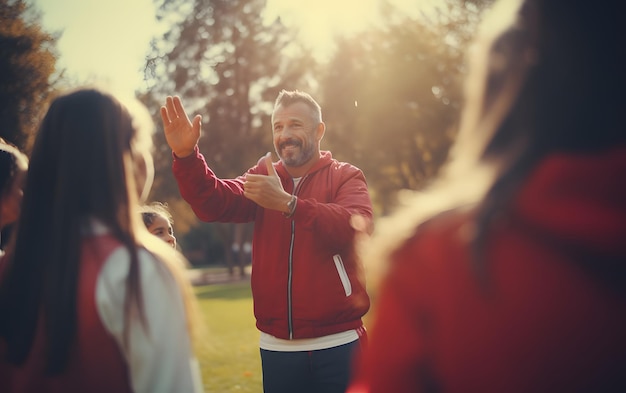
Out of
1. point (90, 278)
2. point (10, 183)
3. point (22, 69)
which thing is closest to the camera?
point (90, 278)

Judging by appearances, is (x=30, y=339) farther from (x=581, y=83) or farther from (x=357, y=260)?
(x=357, y=260)

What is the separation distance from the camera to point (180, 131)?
407cm

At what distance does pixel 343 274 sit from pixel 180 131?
139 cm

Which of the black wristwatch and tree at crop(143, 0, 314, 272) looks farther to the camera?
tree at crop(143, 0, 314, 272)

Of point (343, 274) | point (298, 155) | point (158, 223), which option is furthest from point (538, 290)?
point (158, 223)

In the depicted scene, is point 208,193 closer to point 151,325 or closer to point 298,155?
point 298,155

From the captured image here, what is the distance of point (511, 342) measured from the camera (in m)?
1.25

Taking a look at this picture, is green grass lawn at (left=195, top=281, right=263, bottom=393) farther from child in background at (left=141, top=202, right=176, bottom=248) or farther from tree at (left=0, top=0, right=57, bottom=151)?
tree at (left=0, top=0, right=57, bottom=151)

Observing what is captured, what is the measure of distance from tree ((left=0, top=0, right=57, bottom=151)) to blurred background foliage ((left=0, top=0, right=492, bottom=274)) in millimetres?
25

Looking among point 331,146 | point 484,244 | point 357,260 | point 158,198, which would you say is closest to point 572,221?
point 484,244

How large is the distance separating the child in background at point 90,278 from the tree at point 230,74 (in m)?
31.5

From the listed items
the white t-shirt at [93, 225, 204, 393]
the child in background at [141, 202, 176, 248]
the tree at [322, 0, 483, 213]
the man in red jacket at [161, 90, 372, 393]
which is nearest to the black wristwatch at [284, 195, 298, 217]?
the man in red jacket at [161, 90, 372, 393]

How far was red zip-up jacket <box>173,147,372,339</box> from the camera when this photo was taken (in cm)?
411

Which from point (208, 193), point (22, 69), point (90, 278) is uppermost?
point (22, 69)
